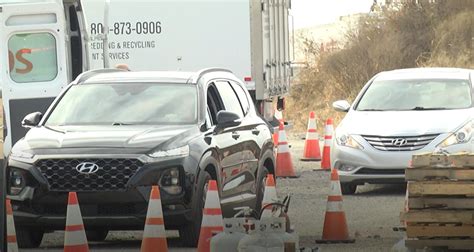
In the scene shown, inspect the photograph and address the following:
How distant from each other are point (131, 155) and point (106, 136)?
532mm

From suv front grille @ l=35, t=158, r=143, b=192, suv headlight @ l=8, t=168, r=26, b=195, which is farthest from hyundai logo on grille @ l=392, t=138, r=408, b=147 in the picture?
suv headlight @ l=8, t=168, r=26, b=195

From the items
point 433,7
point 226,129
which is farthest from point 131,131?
point 433,7

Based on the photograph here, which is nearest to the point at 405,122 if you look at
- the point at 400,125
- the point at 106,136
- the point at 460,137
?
the point at 400,125

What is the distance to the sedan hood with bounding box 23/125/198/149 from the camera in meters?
12.3

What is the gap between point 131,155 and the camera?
475 inches

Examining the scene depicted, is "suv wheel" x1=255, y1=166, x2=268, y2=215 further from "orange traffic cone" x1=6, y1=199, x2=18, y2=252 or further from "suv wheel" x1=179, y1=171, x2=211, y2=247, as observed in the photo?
"orange traffic cone" x1=6, y1=199, x2=18, y2=252

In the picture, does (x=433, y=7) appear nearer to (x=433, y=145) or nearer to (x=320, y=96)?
(x=320, y=96)

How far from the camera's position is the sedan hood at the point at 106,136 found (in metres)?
12.3

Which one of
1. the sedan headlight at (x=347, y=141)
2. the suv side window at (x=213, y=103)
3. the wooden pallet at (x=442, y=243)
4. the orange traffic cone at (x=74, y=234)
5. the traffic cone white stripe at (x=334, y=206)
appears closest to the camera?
the orange traffic cone at (x=74, y=234)

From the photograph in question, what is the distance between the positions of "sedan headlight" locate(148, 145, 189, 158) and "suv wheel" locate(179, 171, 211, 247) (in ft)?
0.91

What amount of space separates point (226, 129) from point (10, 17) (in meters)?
5.69

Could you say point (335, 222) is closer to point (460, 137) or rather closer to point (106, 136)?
point (106, 136)

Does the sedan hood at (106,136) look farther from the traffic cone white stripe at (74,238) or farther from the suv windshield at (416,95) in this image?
the suv windshield at (416,95)

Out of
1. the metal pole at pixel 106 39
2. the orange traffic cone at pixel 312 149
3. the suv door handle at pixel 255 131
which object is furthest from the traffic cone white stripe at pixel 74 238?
the orange traffic cone at pixel 312 149
